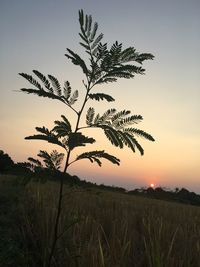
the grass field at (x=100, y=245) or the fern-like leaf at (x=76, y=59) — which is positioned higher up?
the fern-like leaf at (x=76, y=59)

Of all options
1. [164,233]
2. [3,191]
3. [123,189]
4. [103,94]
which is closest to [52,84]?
[103,94]

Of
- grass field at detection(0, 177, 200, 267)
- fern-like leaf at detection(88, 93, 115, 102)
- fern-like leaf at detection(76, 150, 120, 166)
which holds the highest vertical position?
fern-like leaf at detection(88, 93, 115, 102)

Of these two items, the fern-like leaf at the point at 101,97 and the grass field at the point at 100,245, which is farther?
the grass field at the point at 100,245

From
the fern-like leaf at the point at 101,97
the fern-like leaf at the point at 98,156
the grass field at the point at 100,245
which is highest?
the fern-like leaf at the point at 101,97

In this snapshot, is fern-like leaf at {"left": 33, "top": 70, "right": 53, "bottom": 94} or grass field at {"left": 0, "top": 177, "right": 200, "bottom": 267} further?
grass field at {"left": 0, "top": 177, "right": 200, "bottom": 267}

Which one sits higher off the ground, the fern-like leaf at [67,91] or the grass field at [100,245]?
the fern-like leaf at [67,91]

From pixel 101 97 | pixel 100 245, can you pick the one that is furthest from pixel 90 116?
pixel 100 245

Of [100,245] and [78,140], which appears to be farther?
[100,245]

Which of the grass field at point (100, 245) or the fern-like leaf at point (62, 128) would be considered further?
the grass field at point (100, 245)

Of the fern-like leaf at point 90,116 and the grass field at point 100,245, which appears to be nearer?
the fern-like leaf at point 90,116

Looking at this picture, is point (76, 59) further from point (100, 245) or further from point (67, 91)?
point (100, 245)

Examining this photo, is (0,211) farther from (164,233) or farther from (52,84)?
(52,84)

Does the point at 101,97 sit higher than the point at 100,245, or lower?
higher

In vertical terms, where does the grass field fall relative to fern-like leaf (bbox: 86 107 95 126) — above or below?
below
